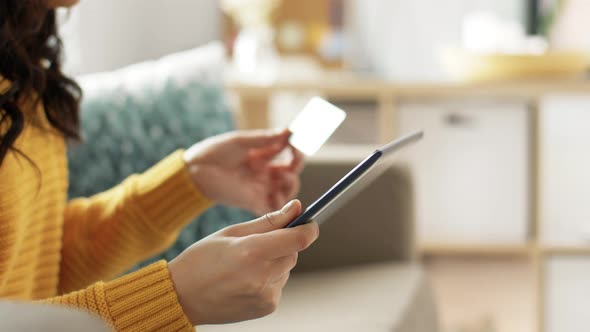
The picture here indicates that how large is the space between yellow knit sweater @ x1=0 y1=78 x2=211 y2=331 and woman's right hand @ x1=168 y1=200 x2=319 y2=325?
2cm

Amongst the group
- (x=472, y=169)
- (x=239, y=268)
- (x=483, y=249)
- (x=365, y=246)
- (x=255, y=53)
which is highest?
(x=239, y=268)

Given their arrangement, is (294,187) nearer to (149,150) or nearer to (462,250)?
(149,150)

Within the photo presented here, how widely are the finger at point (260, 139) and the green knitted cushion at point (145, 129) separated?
0.84 feet

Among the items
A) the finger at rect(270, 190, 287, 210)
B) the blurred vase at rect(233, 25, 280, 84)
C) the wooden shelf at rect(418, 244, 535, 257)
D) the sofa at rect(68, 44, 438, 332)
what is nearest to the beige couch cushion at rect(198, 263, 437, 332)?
the sofa at rect(68, 44, 438, 332)

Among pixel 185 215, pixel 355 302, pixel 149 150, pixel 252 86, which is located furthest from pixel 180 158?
pixel 252 86

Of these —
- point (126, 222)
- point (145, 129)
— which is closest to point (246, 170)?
point (126, 222)

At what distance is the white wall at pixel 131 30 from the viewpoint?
174 centimetres

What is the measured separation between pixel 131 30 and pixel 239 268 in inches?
56.4

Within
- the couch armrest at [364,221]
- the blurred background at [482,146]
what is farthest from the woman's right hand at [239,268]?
the blurred background at [482,146]

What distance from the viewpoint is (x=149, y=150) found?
4.30 feet

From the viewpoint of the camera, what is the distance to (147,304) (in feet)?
2.37

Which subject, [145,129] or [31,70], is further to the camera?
[145,129]

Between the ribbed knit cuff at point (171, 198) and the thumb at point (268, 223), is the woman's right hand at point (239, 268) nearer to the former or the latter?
the thumb at point (268, 223)

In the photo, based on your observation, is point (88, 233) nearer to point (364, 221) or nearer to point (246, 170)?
point (246, 170)
